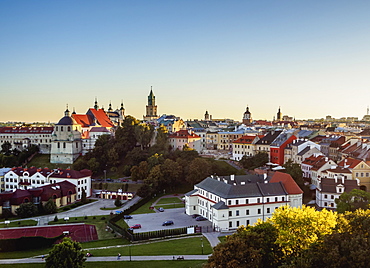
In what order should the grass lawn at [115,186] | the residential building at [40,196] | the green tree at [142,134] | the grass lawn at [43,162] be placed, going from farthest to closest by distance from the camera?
the grass lawn at [43,162] → the green tree at [142,134] → the grass lawn at [115,186] → the residential building at [40,196]

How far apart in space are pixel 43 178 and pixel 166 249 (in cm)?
4109

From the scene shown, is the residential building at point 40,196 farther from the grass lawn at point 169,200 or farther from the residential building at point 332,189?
the residential building at point 332,189

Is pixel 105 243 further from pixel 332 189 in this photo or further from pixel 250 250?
pixel 332 189

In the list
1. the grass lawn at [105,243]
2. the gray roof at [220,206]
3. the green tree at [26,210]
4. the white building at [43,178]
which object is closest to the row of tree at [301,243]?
the gray roof at [220,206]

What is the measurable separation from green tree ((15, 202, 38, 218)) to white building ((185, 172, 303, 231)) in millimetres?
24556

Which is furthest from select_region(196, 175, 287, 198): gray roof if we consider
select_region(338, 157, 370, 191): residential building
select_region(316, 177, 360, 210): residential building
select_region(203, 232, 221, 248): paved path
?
select_region(338, 157, 370, 191): residential building

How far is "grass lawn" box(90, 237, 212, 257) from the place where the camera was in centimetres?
3712

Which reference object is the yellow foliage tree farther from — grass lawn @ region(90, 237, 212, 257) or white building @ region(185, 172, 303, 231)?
white building @ region(185, 172, 303, 231)

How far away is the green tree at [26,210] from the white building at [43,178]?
11.4 m

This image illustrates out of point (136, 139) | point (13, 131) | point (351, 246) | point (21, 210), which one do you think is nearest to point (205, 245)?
point (351, 246)

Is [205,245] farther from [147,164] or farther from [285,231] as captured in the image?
[147,164]

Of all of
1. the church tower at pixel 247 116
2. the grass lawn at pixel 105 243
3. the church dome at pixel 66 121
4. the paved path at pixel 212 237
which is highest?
the church tower at pixel 247 116

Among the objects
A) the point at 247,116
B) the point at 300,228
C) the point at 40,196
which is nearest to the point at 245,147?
the point at 40,196

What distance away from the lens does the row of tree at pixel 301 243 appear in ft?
75.0
